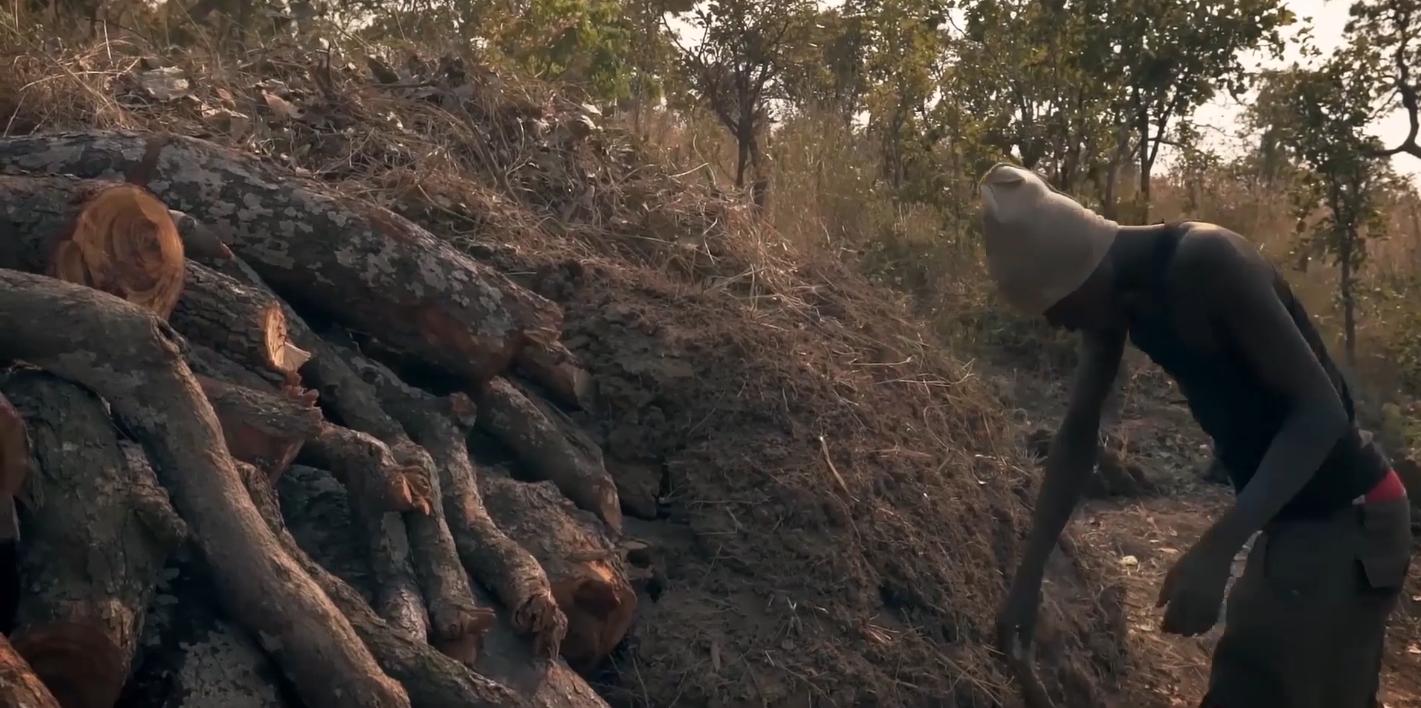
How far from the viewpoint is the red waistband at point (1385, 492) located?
8.43ft

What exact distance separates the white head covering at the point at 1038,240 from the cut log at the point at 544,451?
1504mm

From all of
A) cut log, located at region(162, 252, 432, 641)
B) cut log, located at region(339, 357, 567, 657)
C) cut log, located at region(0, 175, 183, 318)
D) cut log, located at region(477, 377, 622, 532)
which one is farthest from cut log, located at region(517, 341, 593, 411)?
cut log, located at region(0, 175, 183, 318)

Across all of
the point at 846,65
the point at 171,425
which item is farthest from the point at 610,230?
the point at 846,65

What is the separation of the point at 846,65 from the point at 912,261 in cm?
337

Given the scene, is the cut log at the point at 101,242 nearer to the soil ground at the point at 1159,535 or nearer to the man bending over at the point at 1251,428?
the man bending over at the point at 1251,428

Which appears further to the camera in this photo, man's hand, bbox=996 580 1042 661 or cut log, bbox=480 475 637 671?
cut log, bbox=480 475 637 671

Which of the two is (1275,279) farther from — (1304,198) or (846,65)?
(846,65)

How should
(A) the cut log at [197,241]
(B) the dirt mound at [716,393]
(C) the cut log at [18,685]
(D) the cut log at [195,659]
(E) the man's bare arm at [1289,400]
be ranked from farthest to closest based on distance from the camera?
1. (B) the dirt mound at [716,393]
2. (A) the cut log at [197,241]
3. (D) the cut log at [195,659]
4. (E) the man's bare arm at [1289,400]
5. (C) the cut log at [18,685]

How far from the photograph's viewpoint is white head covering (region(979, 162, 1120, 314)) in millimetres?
2467

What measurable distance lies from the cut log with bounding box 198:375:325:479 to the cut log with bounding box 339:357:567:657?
0.43 metres

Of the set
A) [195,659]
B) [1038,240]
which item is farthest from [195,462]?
[1038,240]

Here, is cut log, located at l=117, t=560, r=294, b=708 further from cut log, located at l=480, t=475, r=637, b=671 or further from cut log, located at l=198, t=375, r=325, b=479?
cut log, located at l=480, t=475, r=637, b=671

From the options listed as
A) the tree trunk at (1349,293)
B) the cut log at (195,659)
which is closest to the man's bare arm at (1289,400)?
the cut log at (195,659)

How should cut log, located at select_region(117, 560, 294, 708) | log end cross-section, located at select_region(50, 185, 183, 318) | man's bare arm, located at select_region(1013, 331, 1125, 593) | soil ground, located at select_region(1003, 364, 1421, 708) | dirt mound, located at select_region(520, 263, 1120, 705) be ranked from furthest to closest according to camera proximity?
soil ground, located at select_region(1003, 364, 1421, 708)
dirt mound, located at select_region(520, 263, 1120, 705)
log end cross-section, located at select_region(50, 185, 183, 318)
man's bare arm, located at select_region(1013, 331, 1125, 593)
cut log, located at select_region(117, 560, 294, 708)
